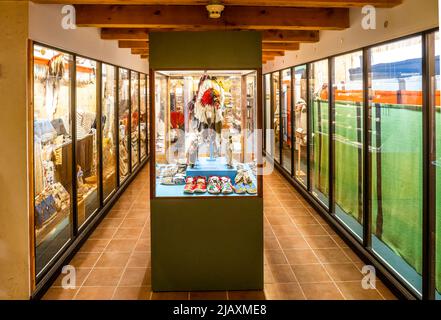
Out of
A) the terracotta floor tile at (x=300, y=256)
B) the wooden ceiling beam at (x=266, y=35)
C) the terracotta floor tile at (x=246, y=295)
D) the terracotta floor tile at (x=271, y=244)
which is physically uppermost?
the wooden ceiling beam at (x=266, y=35)

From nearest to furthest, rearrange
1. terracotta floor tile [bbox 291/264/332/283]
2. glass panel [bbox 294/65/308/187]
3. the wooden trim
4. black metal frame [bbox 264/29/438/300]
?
black metal frame [bbox 264/29/438/300], the wooden trim, terracotta floor tile [bbox 291/264/332/283], glass panel [bbox 294/65/308/187]

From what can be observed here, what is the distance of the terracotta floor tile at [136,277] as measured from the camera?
4387 millimetres

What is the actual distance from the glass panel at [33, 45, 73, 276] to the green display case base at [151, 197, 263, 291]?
1188mm

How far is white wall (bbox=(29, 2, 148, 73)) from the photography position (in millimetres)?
3803

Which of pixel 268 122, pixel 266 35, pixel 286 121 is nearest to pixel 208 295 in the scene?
pixel 266 35

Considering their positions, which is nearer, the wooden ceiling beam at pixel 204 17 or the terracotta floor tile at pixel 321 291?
the terracotta floor tile at pixel 321 291

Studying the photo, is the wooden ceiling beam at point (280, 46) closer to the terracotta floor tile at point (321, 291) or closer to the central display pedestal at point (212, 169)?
the central display pedestal at point (212, 169)

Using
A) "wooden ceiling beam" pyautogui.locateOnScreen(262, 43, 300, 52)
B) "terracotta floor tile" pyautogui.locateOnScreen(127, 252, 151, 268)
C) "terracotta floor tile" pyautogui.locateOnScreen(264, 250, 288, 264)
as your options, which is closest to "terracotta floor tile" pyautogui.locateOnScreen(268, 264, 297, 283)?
"terracotta floor tile" pyautogui.locateOnScreen(264, 250, 288, 264)

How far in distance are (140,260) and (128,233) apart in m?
1.08

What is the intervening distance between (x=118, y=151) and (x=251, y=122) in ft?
14.4

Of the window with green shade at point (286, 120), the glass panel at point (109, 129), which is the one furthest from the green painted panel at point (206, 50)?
the window with green shade at point (286, 120)

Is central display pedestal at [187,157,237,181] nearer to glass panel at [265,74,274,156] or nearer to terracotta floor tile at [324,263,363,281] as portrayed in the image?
terracotta floor tile at [324,263,363,281]

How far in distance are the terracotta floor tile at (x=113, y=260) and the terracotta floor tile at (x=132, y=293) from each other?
2.08 feet

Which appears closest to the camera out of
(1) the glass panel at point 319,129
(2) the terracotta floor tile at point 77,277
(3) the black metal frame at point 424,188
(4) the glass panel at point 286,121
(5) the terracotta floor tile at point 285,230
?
(3) the black metal frame at point 424,188
